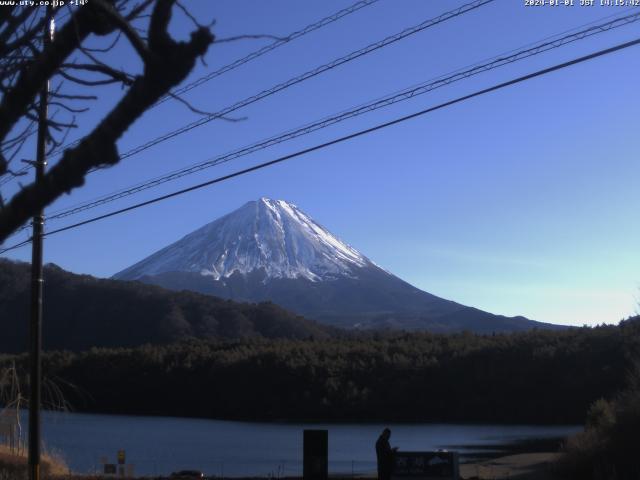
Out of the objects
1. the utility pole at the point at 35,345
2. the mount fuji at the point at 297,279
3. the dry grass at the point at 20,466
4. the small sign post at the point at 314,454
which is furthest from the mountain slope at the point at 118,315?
the small sign post at the point at 314,454

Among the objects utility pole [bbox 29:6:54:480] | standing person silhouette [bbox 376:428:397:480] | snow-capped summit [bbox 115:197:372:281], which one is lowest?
standing person silhouette [bbox 376:428:397:480]

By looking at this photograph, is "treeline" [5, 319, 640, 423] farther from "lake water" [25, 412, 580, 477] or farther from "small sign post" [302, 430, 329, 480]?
"small sign post" [302, 430, 329, 480]

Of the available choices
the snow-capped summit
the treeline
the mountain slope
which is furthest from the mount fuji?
the treeline

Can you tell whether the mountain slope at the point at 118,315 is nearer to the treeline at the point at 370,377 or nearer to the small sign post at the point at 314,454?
the treeline at the point at 370,377

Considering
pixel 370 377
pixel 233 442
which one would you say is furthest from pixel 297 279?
pixel 233 442

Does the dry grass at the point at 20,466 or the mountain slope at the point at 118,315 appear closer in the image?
the dry grass at the point at 20,466

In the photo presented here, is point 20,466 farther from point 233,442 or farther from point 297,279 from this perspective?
point 297,279
